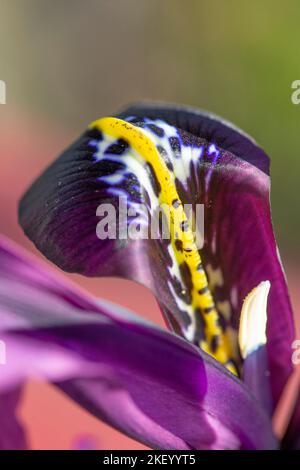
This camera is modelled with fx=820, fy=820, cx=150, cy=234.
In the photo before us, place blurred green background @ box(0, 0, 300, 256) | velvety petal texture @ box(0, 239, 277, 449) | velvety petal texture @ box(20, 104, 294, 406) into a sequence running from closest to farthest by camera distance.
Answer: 1. velvety petal texture @ box(0, 239, 277, 449)
2. velvety petal texture @ box(20, 104, 294, 406)
3. blurred green background @ box(0, 0, 300, 256)

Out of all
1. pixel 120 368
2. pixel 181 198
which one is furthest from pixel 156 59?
pixel 120 368

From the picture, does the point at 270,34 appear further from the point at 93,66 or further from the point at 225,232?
the point at 225,232

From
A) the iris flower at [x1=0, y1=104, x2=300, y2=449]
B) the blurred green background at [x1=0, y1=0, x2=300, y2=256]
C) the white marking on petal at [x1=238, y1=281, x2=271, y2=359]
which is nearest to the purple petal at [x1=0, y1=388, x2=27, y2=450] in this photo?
the iris flower at [x1=0, y1=104, x2=300, y2=449]

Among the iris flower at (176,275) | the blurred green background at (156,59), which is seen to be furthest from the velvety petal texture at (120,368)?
the blurred green background at (156,59)

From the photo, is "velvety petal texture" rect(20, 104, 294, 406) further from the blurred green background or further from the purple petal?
the blurred green background

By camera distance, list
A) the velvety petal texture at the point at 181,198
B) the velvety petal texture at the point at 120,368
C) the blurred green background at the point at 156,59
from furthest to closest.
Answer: the blurred green background at the point at 156,59 < the velvety petal texture at the point at 181,198 < the velvety petal texture at the point at 120,368

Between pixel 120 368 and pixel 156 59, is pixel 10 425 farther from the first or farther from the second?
pixel 156 59

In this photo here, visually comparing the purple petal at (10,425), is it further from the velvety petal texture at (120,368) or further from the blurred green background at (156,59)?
the blurred green background at (156,59)
